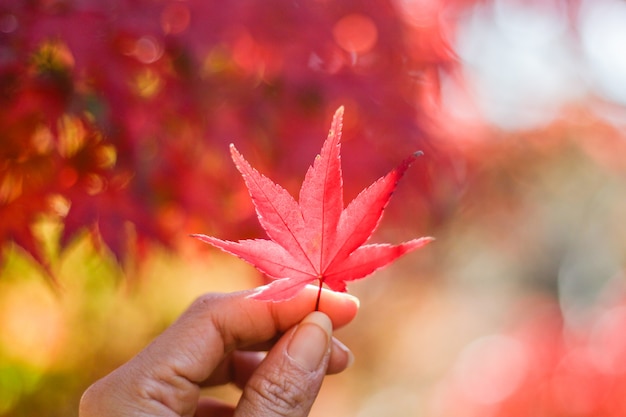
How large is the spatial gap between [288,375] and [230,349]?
0.53 feet

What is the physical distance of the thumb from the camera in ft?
2.52

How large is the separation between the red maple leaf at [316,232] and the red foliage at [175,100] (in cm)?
69

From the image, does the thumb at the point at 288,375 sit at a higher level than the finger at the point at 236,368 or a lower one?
lower

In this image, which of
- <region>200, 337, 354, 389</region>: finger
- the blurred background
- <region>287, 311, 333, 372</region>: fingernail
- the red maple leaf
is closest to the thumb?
<region>287, 311, 333, 372</region>: fingernail

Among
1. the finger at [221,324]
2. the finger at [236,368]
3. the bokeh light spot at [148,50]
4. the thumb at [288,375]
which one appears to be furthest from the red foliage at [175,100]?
the thumb at [288,375]

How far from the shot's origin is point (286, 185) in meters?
1.50

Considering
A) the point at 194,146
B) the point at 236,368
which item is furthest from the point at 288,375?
the point at 194,146

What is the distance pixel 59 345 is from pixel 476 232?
4.38 metres

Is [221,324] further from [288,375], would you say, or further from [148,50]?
[148,50]

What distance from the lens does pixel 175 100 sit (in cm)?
134

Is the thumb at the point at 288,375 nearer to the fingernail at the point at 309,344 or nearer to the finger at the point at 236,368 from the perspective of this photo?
the fingernail at the point at 309,344

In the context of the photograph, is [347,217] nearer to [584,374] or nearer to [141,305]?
[584,374]

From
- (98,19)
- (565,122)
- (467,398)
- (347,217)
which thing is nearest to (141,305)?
(467,398)

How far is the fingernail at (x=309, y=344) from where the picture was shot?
0.77 metres
